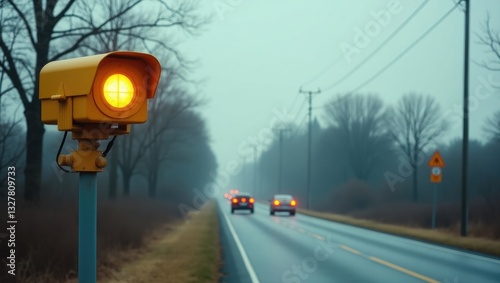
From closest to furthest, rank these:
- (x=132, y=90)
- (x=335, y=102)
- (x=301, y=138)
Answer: (x=132, y=90) < (x=335, y=102) < (x=301, y=138)

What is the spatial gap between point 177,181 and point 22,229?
182 ft

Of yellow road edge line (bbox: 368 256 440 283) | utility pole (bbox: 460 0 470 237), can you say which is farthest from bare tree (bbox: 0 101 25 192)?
utility pole (bbox: 460 0 470 237)

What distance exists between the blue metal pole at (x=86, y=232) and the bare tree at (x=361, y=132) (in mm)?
77594

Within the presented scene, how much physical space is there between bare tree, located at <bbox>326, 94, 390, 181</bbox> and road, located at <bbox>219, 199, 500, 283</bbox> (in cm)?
5766

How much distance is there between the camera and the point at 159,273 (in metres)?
13.7

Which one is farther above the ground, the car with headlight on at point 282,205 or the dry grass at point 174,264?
the dry grass at point 174,264

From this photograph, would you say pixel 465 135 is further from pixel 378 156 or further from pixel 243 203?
pixel 378 156

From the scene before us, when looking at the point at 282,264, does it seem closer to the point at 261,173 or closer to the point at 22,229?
the point at 22,229

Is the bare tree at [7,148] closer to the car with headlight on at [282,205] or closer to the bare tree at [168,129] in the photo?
the bare tree at [168,129]

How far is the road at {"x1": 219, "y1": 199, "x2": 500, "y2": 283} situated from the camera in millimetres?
12977

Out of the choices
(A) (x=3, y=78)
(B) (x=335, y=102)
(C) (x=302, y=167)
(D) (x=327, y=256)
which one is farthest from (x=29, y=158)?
(C) (x=302, y=167)

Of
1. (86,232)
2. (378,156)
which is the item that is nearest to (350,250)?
(86,232)

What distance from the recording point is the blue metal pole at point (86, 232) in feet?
12.5

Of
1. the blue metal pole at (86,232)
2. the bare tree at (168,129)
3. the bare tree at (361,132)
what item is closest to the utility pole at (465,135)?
the bare tree at (168,129)
